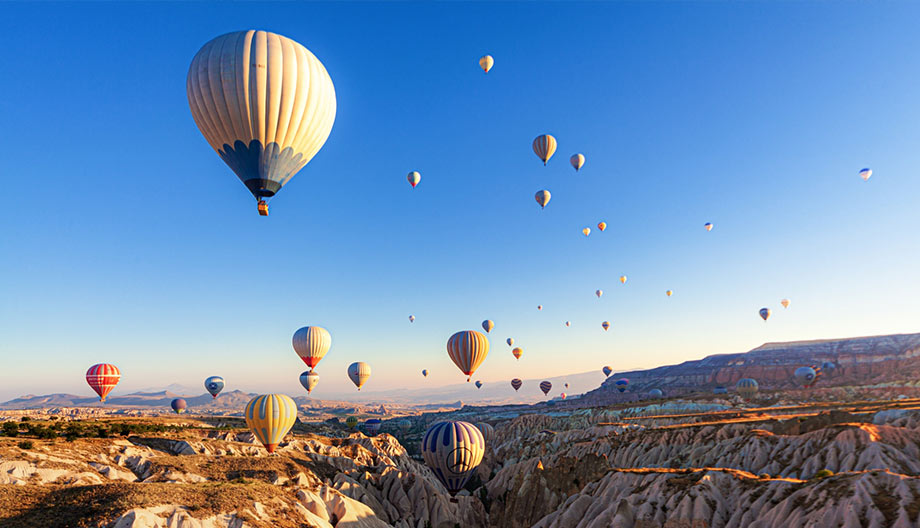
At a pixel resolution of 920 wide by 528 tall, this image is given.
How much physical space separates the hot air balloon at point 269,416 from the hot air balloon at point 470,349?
23.2 meters

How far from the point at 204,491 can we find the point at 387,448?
57.6m

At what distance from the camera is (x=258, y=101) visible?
1207 inches

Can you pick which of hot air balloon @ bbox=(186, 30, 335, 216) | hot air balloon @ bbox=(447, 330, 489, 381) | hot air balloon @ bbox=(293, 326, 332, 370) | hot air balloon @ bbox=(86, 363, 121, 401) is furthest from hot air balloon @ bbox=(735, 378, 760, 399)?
hot air balloon @ bbox=(86, 363, 121, 401)

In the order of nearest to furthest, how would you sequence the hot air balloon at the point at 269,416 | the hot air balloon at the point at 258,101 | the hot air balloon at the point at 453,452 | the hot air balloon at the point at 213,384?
the hot air balloon at the point at 258,101 → the hot air balloon at the point at 453,452 → the hot air balloon at the point at 269,416 → the hot air balloon at the point at 213,384

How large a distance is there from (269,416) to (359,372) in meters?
49.6

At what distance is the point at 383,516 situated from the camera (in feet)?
184

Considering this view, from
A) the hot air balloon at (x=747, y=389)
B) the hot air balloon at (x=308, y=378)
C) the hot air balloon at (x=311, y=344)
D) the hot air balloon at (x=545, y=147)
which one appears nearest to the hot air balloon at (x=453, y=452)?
the hot air balloon at (x=311, y=344)

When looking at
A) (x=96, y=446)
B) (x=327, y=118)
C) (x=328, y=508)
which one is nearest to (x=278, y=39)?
(x=327, y=118)

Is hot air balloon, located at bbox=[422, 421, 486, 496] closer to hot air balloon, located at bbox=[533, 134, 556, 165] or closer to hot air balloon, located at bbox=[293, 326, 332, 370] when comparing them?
hot air balloon, located at bbox=[293, 326, 332, 370]

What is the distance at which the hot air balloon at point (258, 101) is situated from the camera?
99.7 ft

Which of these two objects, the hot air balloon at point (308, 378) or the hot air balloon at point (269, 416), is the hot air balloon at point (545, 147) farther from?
the hot air balloon at point (308, 378)

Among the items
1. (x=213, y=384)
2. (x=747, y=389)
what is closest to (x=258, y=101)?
(x=213, y=384)

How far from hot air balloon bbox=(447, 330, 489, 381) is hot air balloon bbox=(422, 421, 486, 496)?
1571cm

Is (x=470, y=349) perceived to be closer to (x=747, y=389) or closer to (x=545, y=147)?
(x=545, y=147)
